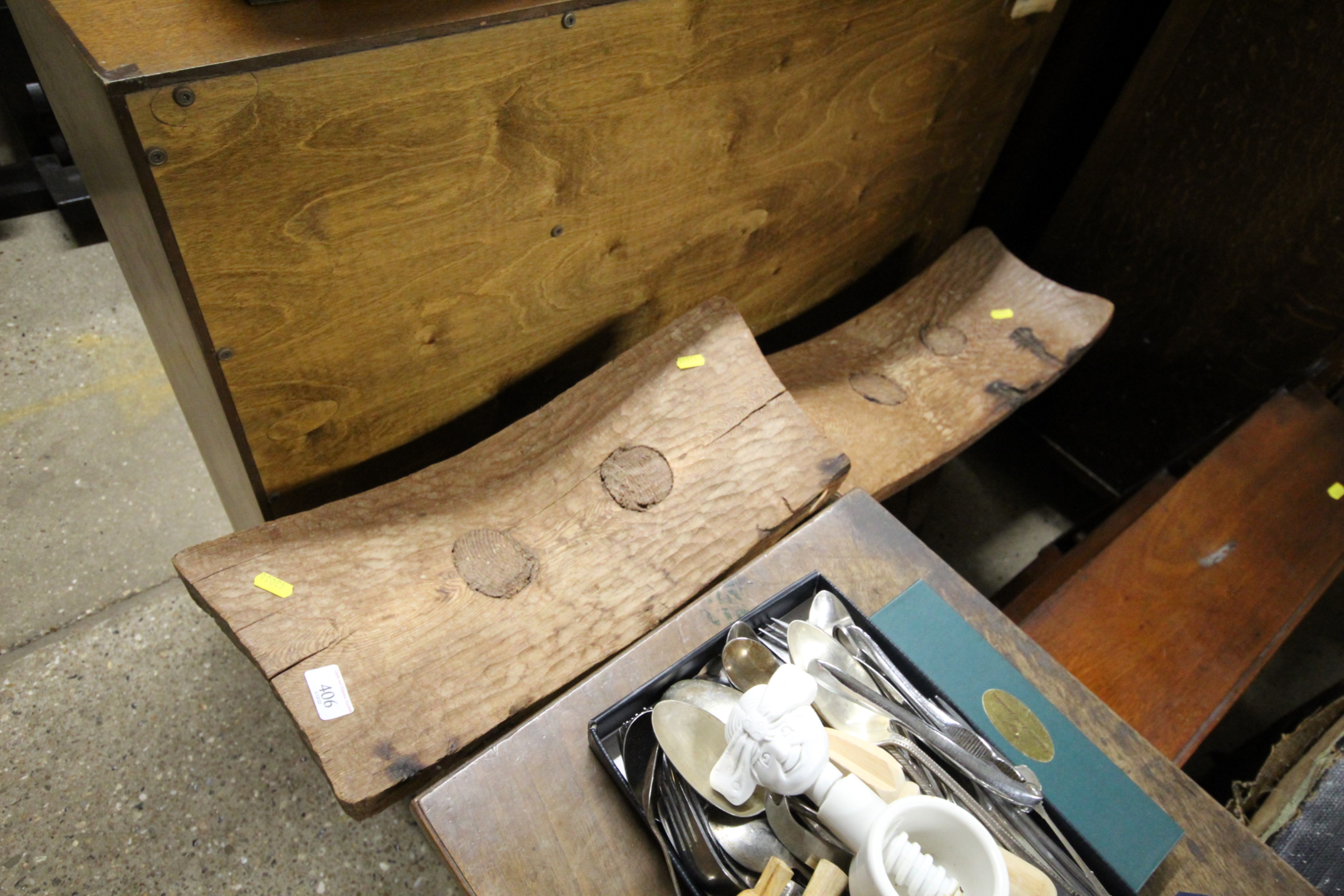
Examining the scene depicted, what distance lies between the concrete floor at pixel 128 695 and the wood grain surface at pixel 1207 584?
1142mm

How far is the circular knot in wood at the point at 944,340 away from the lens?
187cm

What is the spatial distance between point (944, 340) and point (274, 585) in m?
1.41

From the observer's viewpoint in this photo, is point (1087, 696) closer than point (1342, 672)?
Yes

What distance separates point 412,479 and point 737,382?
1.77 feet

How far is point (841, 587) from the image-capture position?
109 centimetres

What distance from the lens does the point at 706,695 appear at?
2.88 feet

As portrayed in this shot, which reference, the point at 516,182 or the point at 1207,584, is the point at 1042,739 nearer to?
the point at 1207,584

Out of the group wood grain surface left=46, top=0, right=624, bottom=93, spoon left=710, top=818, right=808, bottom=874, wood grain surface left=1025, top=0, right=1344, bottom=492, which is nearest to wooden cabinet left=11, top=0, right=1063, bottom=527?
wood grain surface left=46, top=0, right=624, bottom=93

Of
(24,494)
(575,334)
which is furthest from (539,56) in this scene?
(24,494)

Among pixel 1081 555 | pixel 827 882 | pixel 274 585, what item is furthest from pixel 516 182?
pixel 1081 555

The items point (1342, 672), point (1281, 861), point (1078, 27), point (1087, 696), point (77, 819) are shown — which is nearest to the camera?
point (1281, 861)

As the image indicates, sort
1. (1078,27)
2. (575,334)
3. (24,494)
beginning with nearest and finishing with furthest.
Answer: (575,334) → (24,494) → (1078,27)

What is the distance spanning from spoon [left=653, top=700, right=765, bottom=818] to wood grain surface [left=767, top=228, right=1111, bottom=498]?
812 millimetres

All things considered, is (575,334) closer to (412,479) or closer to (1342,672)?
(412,479)
